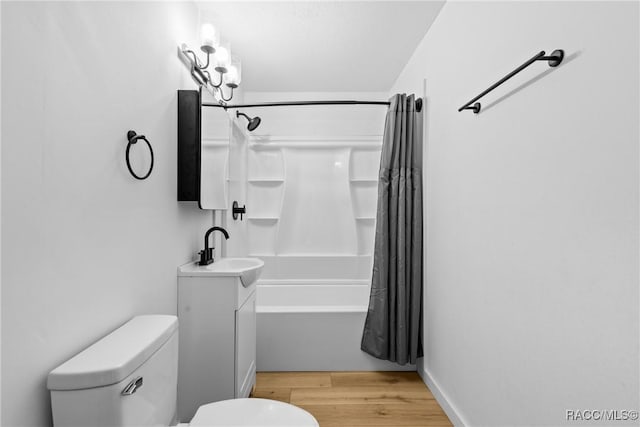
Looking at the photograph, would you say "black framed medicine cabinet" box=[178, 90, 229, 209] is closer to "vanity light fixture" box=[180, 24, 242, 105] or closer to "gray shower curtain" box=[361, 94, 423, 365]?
"vanity light fixture" box=[180, 24, 242, 105]

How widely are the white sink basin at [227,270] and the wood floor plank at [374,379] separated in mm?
1026

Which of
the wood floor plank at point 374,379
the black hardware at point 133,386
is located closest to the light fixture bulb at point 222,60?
the black hardware at point 133,386

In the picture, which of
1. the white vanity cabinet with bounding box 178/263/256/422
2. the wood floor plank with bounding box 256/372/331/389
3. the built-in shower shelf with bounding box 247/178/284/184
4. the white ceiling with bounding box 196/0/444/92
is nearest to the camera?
the white vanity cabinet with bounding box 178/263/256/422

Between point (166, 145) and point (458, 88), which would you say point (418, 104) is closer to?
point (458, 88)

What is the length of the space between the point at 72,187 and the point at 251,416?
97 cm

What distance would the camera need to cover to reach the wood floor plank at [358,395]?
7.45 feet

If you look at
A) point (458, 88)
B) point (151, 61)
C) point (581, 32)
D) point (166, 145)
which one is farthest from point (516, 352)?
point (151, 61)

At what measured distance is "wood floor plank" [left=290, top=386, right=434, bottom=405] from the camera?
2.27 m

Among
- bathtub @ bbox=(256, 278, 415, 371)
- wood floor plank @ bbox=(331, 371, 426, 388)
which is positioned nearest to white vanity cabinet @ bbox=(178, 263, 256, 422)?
bathtub @ bbox=(256, 278, 415, 371)

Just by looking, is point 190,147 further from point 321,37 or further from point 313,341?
point 313,341

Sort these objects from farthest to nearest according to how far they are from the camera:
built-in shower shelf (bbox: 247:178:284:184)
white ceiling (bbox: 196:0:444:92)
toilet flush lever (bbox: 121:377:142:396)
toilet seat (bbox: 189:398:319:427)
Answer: built-in shower shelf (bbox: 247:178:284:184)
white ceiling (bbox: 196:0:444:92)
toilet seat (bbox: 189:398:319:427)
toilet flush lever (bbox: 121:377:142:396)

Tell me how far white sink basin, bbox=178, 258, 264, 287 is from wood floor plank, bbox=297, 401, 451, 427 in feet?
2.96

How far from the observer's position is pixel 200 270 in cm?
196

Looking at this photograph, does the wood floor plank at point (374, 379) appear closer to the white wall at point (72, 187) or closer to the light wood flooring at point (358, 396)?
the light wood flooring at point (358, 396)
